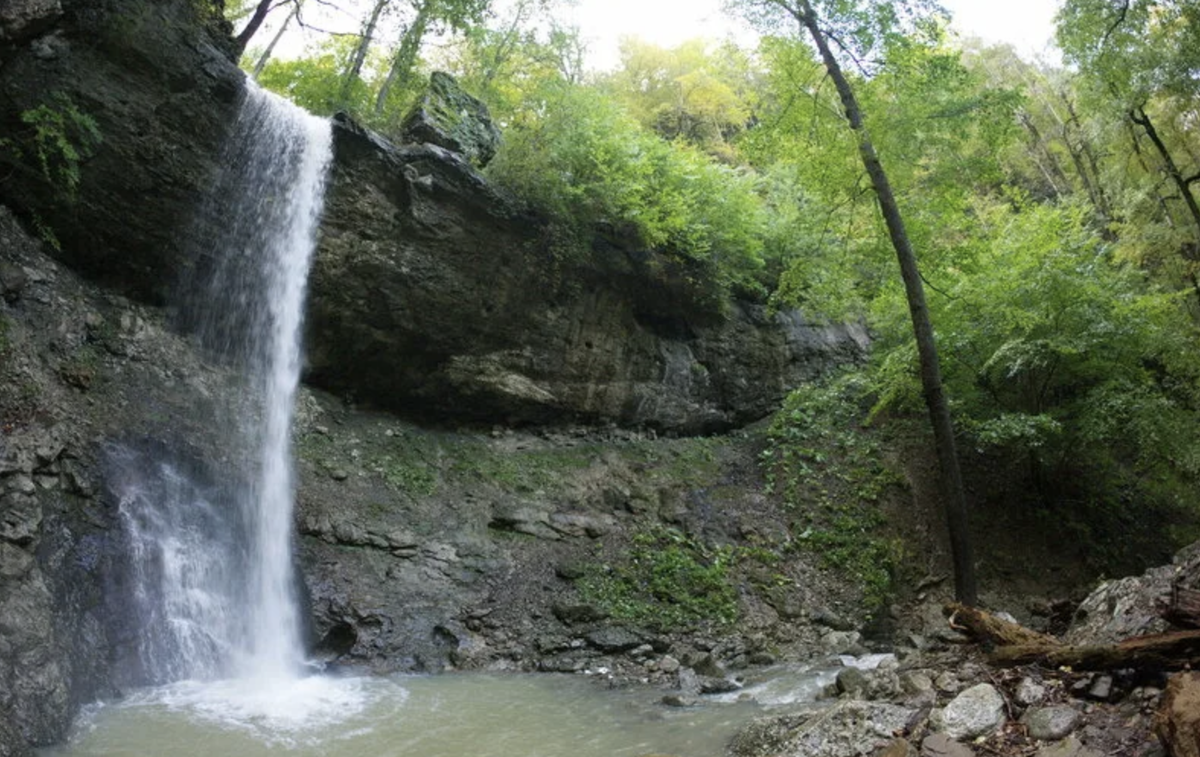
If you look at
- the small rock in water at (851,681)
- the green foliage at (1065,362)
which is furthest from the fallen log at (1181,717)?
the green foliage at (1065,362)

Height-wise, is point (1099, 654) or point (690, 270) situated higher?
point (690, 270)

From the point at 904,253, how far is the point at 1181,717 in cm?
649

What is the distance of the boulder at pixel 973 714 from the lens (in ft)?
11.4

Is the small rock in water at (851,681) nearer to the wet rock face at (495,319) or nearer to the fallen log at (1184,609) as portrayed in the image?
the fallen log at (1184,609)

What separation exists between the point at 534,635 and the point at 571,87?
9.63 m

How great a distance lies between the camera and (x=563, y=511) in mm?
11281

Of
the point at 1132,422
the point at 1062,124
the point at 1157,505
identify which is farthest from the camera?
the point at 1062,124

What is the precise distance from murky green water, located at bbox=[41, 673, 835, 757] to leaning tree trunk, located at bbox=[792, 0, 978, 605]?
8.25 ft

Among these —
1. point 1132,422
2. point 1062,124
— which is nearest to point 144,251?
point 1132,422

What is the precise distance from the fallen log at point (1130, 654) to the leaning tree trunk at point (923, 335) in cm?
400

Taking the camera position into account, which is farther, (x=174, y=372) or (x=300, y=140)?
(x=300, y=140)

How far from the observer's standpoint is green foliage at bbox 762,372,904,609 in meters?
10.9

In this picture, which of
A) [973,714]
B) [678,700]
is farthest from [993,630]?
[678,700]

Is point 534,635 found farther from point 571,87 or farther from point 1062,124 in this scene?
point 1062,124
